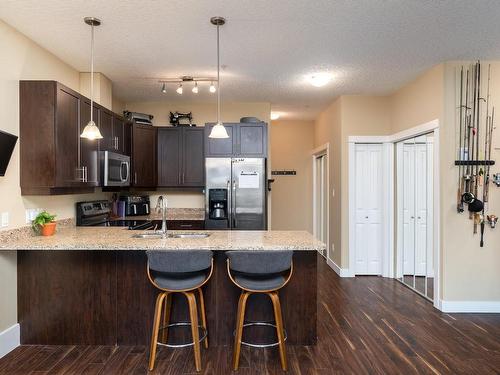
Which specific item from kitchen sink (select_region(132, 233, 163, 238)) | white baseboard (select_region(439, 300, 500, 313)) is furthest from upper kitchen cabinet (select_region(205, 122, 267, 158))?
white baseboard (select_region(439, 300, 500, 313))

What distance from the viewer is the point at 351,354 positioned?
2.70 m

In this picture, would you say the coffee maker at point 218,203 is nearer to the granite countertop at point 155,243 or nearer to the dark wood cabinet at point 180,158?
the dark wood cabinet at point 180,158

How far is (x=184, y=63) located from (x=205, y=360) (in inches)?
120

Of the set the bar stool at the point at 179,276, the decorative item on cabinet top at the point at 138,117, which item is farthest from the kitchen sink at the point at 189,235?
the decorative item on cabinet top at the point at 138,117

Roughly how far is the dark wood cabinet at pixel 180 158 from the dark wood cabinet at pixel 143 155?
112mm

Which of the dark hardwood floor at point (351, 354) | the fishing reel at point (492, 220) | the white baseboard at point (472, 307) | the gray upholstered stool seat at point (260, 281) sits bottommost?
the dark hardwood floor at point (351, 354)

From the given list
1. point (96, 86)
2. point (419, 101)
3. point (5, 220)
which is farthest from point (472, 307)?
point (96, 86)

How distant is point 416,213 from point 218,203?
2.69 meters

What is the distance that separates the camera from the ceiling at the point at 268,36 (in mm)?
2555

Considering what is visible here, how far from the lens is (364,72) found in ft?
13.1

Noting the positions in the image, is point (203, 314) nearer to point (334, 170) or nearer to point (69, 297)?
point (69, 297)

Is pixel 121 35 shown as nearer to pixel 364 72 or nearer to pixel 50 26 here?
pixel 50 26

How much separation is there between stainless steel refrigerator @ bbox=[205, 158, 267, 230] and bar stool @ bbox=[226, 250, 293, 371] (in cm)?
214

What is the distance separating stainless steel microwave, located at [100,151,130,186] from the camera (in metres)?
3.73
